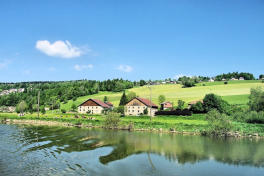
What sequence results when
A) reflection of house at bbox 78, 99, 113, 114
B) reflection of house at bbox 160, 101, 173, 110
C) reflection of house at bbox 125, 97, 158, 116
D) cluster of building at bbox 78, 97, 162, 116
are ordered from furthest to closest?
reflection of house at bbox 78, 99, 113, 114, reflection of house at bbox 160, 101, 173, 110, reflection of house at bbox 125, 97, 158, 116, cluster of building at bbox 78, 97, 162, 116

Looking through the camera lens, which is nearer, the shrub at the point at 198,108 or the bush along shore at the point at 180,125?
the bush along shore at the point at 180,125

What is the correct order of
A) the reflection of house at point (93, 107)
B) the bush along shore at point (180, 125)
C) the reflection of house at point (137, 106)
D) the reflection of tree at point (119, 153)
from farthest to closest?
the reflection of house at point (93, 107), the reflection of house at point (137, 106), the bush along shore at point (180, 125), the reflection of tree at point (119, 153)

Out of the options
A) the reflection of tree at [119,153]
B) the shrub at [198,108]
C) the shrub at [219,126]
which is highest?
the shrub at [198,108]

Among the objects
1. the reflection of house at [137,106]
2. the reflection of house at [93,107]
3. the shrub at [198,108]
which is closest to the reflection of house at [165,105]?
the reflection of house at [137,106]

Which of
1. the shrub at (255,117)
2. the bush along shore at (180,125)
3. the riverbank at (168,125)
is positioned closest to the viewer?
the bush along shore at (180,125)

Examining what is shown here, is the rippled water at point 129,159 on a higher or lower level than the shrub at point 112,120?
lower

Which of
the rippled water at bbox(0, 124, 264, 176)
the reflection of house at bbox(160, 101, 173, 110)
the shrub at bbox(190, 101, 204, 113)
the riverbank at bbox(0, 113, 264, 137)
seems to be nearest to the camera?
the rippled water at bbox(0, 124, 264, 176)

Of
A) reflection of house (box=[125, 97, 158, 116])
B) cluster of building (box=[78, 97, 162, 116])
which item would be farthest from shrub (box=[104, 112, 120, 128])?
reflection of house (box=[125, 97, 158, 116])

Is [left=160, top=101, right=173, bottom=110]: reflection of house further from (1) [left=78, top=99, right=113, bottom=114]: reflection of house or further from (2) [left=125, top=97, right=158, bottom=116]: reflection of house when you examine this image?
(1) [left=78, top=99, right=113, bottom=114]: reflection of house

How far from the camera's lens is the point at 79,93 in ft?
488

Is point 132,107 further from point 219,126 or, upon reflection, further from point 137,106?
point 219,126

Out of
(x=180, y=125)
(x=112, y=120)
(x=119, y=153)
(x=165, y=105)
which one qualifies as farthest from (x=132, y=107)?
(x=119, y=153)

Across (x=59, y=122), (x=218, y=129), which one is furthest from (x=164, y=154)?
(x=59, y=122)

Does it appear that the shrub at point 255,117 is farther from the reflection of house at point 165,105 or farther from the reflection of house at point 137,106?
the reflection of house at point 165,105
